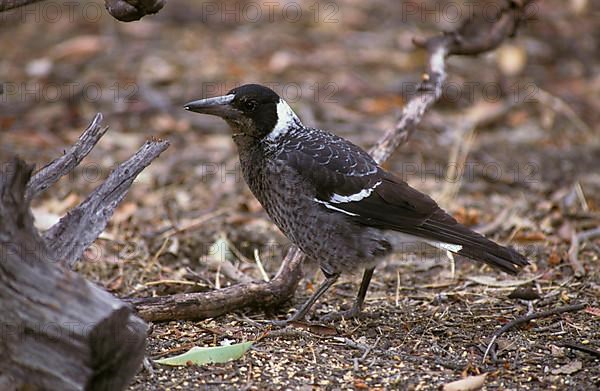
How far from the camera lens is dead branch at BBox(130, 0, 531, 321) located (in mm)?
3852

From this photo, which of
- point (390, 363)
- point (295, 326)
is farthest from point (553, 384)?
point (295, 326)

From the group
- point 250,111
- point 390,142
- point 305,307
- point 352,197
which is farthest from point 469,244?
point 250,111

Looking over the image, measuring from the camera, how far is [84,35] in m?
9.13

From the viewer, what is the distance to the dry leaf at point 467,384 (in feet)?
10.5

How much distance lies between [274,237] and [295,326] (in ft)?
5.06

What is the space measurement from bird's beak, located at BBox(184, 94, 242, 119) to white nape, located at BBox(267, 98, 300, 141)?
0.23 metres

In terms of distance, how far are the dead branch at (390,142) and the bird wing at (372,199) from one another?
0.47m

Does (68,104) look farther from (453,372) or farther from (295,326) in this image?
(453,372)

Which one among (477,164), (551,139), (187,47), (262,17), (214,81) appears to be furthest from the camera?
(262,17)

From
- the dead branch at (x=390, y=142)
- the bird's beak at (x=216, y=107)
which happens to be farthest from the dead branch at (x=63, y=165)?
the bird's beak at (x=216, y=107)

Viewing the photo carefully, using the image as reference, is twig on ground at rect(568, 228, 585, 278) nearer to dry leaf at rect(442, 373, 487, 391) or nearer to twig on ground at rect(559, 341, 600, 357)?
twig on ground at rect(559, 341, 600, 357)

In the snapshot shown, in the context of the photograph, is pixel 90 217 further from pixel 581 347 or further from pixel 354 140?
pixel 354 140

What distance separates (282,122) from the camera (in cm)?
445

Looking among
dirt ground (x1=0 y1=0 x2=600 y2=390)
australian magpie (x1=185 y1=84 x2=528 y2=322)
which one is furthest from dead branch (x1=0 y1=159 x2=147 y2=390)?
australian magpie (x1=185 y1=84 x2=528 y2=322)
